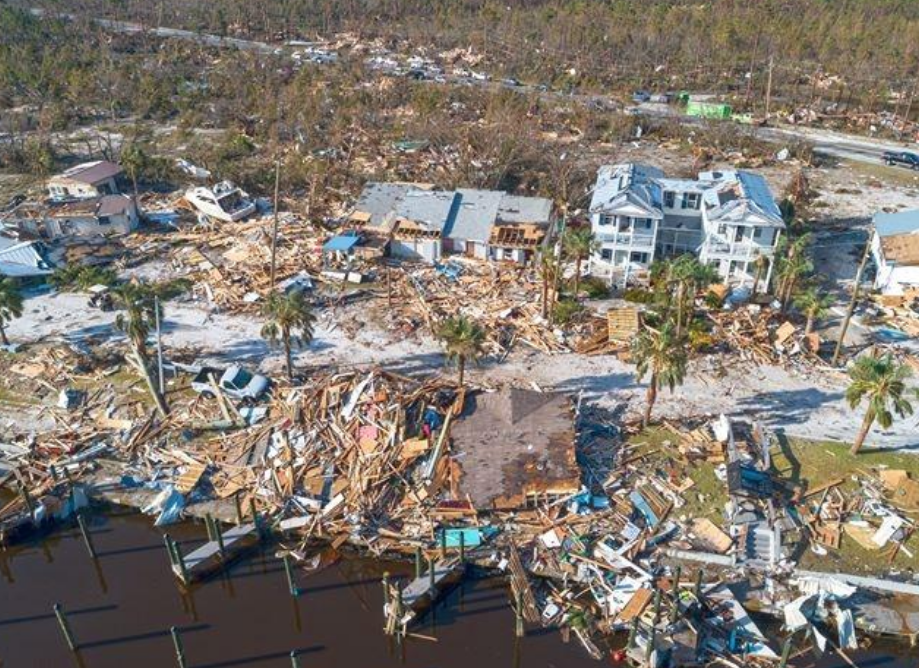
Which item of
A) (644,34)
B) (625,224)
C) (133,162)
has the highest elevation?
(644,34)

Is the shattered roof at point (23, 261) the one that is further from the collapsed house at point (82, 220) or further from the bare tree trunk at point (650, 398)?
the bare tree trunk at point (650, 398)

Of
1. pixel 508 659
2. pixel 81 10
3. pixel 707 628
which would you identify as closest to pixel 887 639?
pixel 707 628

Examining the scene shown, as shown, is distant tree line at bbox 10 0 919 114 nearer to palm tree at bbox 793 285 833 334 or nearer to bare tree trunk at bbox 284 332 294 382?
palm tree at bbox 793 285 833 334

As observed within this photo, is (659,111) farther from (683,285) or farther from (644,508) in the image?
(644,508)

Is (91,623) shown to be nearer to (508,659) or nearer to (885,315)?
(508,659)

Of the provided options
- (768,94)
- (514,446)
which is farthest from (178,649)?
(768,94)

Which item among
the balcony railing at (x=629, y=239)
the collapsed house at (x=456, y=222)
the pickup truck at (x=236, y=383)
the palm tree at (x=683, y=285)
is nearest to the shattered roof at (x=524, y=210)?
the collapsed house at (x=456, y=222)
